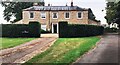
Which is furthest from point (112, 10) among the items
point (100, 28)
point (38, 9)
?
point (38, 9)

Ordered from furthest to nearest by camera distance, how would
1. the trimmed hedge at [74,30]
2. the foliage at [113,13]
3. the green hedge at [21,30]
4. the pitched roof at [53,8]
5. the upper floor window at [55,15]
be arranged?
the upper floor window at [55,15] → the pitched roof at [53,8] → the foliage at [113,13] → the green hedge at [21,30] → the trimmed hedge at [74,30]

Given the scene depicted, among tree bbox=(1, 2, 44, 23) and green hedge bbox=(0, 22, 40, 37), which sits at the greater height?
tree bbox=(1, 2, 44, 23)

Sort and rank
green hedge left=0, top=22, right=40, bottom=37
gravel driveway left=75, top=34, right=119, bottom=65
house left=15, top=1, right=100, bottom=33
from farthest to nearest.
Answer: house left=15, top=1, right=100, bottom=33 → green hedge left=0, top=22, right=40, bottom=37 → gravel driveway left=75, top=34, right=119, bottom=65

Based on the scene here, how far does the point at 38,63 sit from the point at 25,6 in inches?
1999

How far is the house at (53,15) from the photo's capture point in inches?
2267

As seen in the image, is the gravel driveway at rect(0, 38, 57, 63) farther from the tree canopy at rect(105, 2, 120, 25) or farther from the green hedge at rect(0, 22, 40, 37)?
the tree canopy at rect(105, 2, 120, 25)

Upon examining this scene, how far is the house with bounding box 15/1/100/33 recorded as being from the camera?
189ft

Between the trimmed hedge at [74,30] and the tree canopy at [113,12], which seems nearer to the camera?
the trimmed hedge at [74,30]

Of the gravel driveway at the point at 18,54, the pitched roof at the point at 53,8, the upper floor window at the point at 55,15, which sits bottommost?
the gravel driveway at the point at 18,54

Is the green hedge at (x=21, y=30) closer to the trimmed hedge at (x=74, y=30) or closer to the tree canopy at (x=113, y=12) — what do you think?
the trimmed hedge at (x=74, y=30)

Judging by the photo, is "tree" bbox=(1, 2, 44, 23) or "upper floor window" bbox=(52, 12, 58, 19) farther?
"tree" bbox=(1, 2, 44, 23)

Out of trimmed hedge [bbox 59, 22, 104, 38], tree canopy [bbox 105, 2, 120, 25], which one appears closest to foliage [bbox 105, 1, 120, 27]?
tree canopy [bbox 105, 2, 120, 25]

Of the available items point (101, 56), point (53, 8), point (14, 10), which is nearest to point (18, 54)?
point (101, 56)

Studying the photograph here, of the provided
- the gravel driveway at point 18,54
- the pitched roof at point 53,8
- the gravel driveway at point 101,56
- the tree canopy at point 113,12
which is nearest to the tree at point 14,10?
the pitched roof at point 53,8
